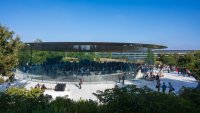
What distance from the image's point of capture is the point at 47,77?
105 feet

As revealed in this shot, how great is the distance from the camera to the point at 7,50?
66.1 feet

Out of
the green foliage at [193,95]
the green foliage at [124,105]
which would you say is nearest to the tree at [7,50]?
the green foliage at [124,105]

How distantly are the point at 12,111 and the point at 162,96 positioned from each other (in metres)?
4.88

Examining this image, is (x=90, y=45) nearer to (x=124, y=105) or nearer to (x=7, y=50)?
(x=7, y=50)

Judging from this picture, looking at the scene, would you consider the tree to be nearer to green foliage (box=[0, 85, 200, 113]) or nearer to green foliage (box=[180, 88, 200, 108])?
green foliage (box=[0, 85, 200, 113])

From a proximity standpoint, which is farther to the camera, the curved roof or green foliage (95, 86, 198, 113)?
the curved roof

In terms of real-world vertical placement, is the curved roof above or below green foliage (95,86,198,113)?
above

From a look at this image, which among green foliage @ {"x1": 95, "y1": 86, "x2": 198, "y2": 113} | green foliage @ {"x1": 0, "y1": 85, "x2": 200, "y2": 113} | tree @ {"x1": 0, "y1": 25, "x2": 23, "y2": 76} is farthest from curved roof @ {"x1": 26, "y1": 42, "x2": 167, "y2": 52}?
green foliage @ {"x1": 95, "y1": 86, "x2": 198, "y2": 113}

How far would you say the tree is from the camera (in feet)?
63.3

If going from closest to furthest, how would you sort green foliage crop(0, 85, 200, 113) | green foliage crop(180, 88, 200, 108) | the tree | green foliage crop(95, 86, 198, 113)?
green foliage crop(0, 85, 200, 113)
green foliage crop(95, 86, 198, 113)
green foliage crop(180, 88, 200, 108)
the tree

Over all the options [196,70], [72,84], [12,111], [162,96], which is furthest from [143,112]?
[72,84]

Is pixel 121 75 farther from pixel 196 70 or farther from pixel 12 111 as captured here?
pixel 12 111

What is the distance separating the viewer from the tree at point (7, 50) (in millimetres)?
19281

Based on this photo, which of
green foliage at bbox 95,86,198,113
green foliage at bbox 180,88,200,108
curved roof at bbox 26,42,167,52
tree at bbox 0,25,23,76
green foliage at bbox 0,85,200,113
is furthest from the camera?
curved roof at bbox 26,42,167,52
